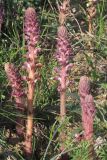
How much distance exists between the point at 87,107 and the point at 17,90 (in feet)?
1.81

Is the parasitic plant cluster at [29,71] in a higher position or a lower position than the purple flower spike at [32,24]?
lower

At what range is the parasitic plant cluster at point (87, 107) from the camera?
1.73 meters

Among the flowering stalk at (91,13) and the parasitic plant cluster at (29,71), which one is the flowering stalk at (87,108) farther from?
the flowering stalk at (91,13)

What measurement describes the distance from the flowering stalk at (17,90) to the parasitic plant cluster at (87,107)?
1.33ft

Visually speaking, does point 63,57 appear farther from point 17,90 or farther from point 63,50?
point 17,90

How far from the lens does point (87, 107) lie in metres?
1.73

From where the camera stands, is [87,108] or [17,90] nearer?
[87,108]

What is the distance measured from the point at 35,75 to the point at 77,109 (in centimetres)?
65

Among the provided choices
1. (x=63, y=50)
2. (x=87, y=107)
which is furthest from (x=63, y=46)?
(x=87, y=107)

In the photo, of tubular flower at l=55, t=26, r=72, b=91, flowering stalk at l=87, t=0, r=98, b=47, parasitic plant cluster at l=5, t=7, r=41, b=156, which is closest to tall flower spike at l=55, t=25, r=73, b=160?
tubular flower at l=55, t=26, r=72, b=91

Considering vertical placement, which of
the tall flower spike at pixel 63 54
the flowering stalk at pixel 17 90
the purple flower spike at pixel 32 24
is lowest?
the flowering stalk at pixel 17 90

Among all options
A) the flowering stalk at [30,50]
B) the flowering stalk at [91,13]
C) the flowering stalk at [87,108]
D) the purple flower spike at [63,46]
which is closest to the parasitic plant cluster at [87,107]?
the flowering stalk at [87,108]

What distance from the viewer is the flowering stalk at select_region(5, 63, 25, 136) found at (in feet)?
6.79

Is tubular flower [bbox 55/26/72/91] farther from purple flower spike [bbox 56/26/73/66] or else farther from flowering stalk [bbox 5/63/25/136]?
flowering stalk [bbox 5/63/25/136]
